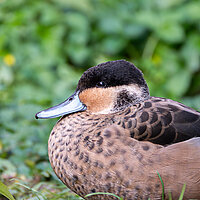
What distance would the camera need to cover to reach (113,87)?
2.60m

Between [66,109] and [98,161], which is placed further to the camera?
[66,109]

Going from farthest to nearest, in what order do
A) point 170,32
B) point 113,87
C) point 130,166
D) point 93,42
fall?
point 93,42 < point 170,32 < point 113,87 < point 130,166

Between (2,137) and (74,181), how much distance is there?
1.40 m

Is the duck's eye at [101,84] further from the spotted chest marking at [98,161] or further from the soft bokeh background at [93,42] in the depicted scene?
the soft bokeh background at [93,42]

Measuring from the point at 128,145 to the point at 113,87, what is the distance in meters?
0.45

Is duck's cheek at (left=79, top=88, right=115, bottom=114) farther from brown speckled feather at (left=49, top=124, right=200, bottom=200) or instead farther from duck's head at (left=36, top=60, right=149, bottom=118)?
brown speckled feather at (left=49, top=124, right=200, bottom=200)

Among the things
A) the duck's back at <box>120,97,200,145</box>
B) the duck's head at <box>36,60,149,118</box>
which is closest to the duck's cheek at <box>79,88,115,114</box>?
the duck's head at <box>36,60,149,118</box>

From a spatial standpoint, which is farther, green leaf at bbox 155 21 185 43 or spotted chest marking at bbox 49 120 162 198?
green leaf at bbox 155 21 185 43

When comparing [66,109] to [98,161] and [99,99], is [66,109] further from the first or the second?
[98,161]

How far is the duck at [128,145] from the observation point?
2234mm

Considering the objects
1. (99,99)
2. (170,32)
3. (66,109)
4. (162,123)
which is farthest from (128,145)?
(170,32)

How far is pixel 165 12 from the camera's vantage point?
18.1ft

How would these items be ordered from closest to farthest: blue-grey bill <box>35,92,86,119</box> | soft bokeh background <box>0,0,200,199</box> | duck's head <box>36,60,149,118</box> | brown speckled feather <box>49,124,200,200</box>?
brown speckled feather <box>49,124,200,200</box>
duck's head <box>36,60,149,118</box>
blue-grey bill <box>35,92,86,119</box>
soft bokeh background <box>0,0,200,199</box>

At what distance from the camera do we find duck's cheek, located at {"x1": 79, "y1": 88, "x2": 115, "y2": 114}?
8.54 feet
